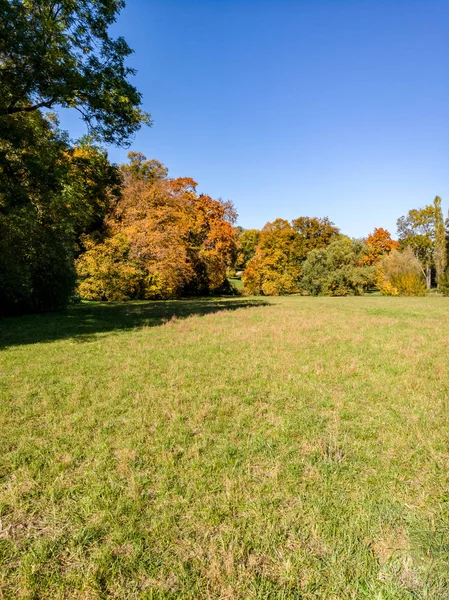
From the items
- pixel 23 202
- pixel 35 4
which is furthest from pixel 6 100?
pixel 23 202

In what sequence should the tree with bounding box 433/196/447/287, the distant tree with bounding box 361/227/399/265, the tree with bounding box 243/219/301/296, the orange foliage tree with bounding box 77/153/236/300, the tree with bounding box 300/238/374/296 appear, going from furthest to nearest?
the distant tree with bounding box 361/227/399/265 < the tree with bounding box 433/196/447/287 < the tree with bounding box 243/219/301/296 < the tree with bounding box 300/238/374/296 < the orange foliage tree with bounding box 77/153/236/300

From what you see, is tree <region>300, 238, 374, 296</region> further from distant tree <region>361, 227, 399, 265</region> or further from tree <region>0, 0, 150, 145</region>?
tree <region>0, 0, 150, 145</region>

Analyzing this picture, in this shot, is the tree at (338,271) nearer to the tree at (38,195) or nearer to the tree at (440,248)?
the tree at (440,248)

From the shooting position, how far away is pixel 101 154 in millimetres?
14711

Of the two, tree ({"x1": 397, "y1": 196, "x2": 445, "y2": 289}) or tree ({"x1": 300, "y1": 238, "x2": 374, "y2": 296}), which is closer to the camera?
tree ({"x1": 300, "y1": 238, "x2": 374, "y2": 296})

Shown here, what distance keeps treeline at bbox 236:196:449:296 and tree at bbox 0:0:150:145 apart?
107ft

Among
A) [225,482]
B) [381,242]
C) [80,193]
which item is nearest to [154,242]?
[80,193]

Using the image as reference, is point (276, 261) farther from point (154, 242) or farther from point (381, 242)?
point (381, 242)

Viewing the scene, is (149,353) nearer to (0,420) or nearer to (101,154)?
(0,420)

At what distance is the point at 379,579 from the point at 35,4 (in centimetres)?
1796

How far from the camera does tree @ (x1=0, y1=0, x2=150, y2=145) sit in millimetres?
10602

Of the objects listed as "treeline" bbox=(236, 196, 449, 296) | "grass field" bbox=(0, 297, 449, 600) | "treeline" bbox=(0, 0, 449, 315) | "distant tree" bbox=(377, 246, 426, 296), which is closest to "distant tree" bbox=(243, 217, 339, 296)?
"treeline" bbox=(236, 196, 449, 296)

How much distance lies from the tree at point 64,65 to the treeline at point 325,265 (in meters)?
32.6

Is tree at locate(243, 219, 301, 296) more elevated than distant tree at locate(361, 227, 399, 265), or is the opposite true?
distant tree at locate(361, 227, 399, 265)
